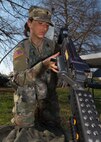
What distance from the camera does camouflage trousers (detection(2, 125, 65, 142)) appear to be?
2.66 metres

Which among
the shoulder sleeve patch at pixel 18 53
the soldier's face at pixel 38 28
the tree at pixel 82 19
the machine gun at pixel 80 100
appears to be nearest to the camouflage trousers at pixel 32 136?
the machine gun at pixel 80 100

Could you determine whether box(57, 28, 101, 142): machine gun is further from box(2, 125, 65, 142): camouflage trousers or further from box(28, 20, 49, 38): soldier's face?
box(28, 20, 49, 38): soldier's face

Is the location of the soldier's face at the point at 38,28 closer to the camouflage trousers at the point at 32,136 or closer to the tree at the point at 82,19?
the camouflage trousers at the point at 32,136

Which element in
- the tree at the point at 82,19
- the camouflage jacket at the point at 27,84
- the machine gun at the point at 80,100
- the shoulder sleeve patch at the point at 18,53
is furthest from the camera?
the tree at the point at 82,19

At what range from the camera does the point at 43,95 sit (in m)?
2.77

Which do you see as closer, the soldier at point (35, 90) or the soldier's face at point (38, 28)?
the soldier at point (35, 90)

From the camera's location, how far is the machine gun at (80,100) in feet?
6.82

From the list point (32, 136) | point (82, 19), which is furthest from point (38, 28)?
point (82, 19)

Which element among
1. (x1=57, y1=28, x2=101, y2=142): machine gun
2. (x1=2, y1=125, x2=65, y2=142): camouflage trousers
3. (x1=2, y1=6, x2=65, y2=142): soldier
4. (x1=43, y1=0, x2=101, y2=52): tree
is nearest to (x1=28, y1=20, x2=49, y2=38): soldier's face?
(x1=2, y1=6, x2=65, y2=142): soldier

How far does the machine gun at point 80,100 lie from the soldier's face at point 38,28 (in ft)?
1.60

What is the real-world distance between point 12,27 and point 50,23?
18.9m

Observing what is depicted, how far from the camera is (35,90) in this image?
2.72m

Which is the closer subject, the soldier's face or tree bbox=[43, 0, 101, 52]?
the soldier's face

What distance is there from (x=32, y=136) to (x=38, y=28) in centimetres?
73
